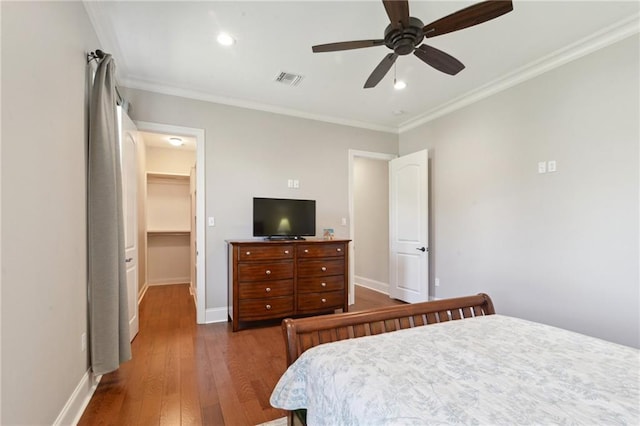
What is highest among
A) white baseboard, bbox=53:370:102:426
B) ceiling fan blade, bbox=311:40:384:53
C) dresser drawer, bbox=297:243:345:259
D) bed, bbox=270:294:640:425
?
ceiling fan blade, bbox=311:40:384:53

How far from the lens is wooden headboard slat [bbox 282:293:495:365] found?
4.87 ft

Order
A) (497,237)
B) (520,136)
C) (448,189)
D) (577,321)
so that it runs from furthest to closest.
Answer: (448,189) → (497,237) → (520,136) → (577,321)

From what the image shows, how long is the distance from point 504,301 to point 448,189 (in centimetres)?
156

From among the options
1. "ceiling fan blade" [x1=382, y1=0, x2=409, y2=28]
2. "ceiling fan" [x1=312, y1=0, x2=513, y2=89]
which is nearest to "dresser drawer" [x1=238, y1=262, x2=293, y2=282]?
"ceiling fan" [x1=312, y1=0, x2=513, y2=89]

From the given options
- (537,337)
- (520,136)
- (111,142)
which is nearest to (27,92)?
(111,142)

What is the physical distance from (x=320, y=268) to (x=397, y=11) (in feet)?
9.14

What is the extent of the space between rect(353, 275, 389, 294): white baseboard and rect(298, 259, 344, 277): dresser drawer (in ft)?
5.72

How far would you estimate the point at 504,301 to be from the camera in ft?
10.9

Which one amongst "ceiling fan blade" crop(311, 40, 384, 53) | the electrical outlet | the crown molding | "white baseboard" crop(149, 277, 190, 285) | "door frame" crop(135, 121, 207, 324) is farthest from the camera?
"white baseboard" crop(149, 277, 190, 285)

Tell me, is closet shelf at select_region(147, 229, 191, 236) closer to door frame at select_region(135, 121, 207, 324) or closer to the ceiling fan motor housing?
door frame at select_region(135, 121, 207, 324)

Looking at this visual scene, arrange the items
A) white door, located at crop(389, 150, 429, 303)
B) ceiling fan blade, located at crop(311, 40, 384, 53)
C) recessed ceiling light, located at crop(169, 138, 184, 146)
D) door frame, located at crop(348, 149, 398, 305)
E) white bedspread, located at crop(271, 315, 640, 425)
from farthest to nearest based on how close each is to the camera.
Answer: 1. recessed ceiling light, located at crop(169, 138, 184, 146)
2. door frame, located at crop(348, 149, 398, 305)
3. white door, located at crop(389, 150, 429, 303)
4. ceiling fan blade, located at crop(311, 40, 384, 53)
5. white bedspread, located at crop(271, 315, 640, 425)

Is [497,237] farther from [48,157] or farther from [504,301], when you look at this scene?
[48,157]

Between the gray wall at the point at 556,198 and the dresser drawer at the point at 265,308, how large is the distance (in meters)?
2.20

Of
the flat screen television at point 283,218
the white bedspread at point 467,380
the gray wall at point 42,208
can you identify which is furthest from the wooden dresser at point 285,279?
the white bedspread at point 467,380
